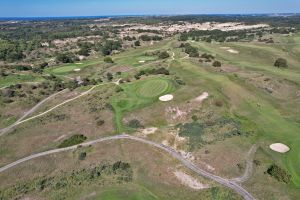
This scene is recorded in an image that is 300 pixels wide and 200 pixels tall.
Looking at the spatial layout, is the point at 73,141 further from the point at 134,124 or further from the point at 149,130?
the point at 149,130

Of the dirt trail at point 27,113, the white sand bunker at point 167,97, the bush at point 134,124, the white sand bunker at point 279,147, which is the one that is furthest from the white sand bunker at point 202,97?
the dirt trail at point 27,113

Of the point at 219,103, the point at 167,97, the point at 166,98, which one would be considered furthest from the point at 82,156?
the point at 219,103

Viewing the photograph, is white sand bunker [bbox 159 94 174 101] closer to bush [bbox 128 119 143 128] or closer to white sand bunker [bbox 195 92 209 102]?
white sand bunker [bbox 195 92 209 102]

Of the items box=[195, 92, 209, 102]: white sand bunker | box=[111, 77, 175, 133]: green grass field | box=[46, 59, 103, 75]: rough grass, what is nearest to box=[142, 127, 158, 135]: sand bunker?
box=[111, 77, 175, 133]: green grass field

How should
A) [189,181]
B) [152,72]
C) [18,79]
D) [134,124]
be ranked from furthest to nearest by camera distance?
[18,79] < [152,72] < [134,124] < [189,181]

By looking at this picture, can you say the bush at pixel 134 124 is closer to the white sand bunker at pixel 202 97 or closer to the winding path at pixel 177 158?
the winding path at pixel 177 158

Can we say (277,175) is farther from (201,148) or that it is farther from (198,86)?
(198,86)
